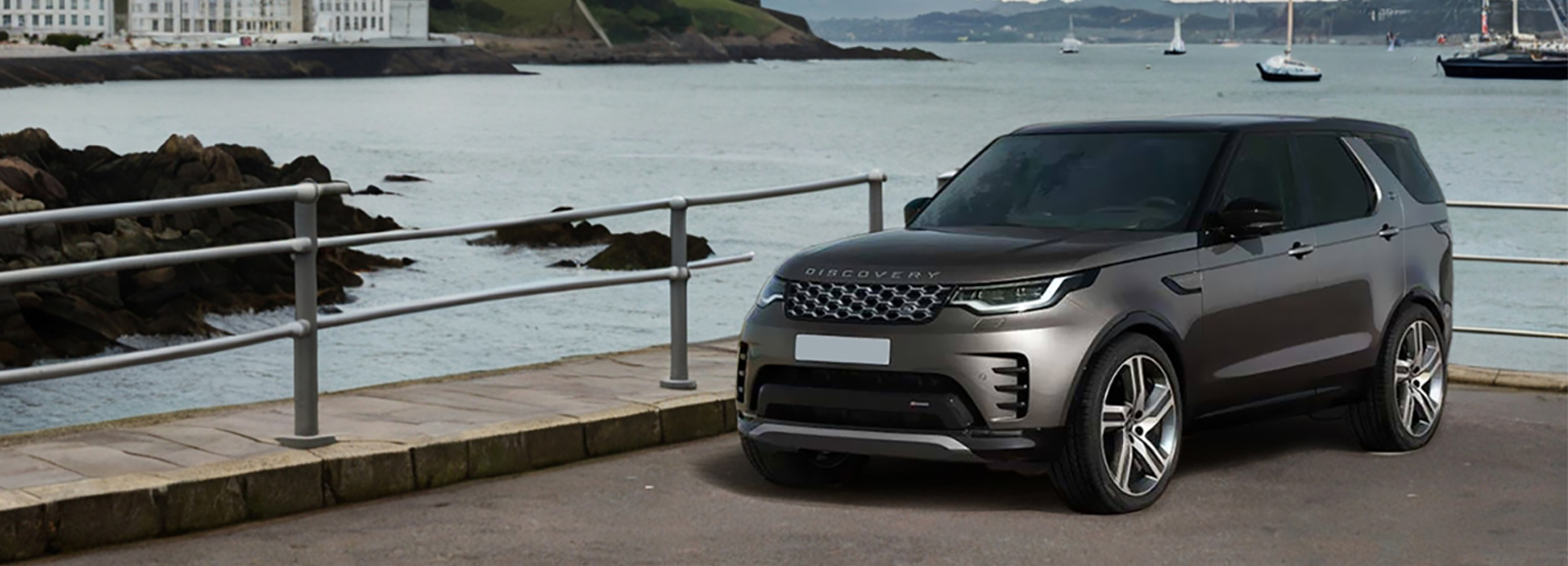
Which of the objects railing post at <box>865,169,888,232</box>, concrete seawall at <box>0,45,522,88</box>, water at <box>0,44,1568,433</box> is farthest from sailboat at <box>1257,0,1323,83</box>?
railing post at <box>865,169,888,232</box>

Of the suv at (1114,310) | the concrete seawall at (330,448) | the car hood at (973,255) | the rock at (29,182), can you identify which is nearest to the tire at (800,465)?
the suv at (1114,310)

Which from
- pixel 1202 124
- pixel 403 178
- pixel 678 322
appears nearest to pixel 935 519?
pixel 1202 124

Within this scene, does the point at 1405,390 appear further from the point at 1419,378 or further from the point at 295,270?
the point at 295,270

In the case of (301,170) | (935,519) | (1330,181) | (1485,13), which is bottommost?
(301,170)

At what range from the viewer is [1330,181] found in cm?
912

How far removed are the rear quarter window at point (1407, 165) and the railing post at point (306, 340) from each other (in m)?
4.72

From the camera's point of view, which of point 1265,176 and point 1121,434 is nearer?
point 1121,434

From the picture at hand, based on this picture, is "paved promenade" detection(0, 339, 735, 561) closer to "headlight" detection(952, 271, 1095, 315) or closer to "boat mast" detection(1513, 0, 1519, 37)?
"headlight" detection(952, 271, 1095, 315)

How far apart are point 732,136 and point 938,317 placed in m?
94.1

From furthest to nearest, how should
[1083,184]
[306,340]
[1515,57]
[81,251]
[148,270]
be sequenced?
1. [1515,57]
2. [148,270]
3. [81,251]
4. [1083,184]
5. [306,340]

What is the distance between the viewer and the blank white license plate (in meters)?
7.49

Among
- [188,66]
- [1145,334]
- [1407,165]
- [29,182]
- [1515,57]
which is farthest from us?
[188,66]

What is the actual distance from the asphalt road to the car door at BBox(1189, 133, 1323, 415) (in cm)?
41

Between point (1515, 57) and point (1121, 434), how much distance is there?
560 ft
